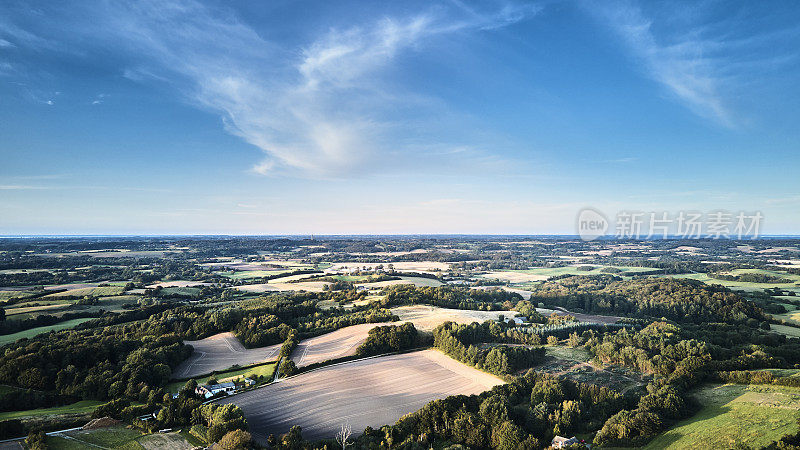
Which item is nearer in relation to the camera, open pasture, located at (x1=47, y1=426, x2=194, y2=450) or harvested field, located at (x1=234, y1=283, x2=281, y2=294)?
open pasture, located at (x1=47, y1=426, x2=194, y2=450)

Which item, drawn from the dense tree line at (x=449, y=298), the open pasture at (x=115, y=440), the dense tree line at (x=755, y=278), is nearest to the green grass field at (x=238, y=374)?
the open pasture at (x=115, y=440)

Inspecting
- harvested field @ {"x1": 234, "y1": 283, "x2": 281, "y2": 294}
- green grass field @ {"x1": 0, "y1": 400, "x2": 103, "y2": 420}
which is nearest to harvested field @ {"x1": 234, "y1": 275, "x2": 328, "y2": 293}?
harvested field @ {"x1": 234, "y1": 283, "x2": 281, "y2": 294}

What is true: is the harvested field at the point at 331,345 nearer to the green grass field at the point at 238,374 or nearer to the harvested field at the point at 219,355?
the green grass field at the point at 238,374

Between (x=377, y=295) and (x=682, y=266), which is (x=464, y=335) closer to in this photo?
(x=377, y=295)

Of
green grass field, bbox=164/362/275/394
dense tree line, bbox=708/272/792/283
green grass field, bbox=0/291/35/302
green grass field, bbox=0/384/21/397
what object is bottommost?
green grass field, bbox=164/362/275/394

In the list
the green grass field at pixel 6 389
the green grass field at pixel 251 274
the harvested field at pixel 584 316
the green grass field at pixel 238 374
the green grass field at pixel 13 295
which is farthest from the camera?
the green grass field at pixel 251 274

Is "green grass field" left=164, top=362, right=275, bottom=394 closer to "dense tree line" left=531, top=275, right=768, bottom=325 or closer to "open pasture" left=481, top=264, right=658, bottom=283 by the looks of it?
"dense tree line" left=531, top=275, right=768, bottom=325

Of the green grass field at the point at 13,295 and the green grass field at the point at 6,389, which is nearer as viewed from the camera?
the green grass field at the point at 6,389
